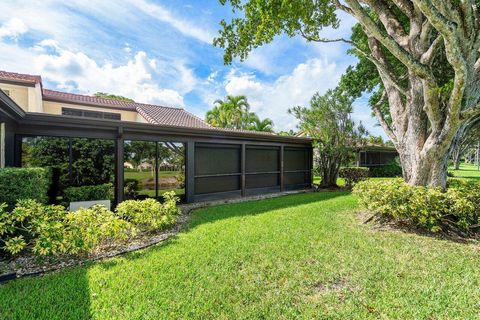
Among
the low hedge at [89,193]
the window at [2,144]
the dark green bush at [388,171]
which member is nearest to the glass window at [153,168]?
the low hedge at [89,193]

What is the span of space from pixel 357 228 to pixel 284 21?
6236 mm

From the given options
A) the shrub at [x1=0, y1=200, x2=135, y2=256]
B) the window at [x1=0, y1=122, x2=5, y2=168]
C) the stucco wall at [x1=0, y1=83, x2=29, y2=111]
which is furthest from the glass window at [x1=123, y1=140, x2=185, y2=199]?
the stucco wall at [x1=0, y1=83, x2=29, y2=111]

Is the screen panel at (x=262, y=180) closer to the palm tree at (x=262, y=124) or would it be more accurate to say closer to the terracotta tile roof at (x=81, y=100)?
the terracotta tile roof at (x=81, y=100)

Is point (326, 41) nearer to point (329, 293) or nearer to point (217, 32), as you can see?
point (217, 32)

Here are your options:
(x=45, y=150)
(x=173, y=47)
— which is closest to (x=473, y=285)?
(x=45, y=150)

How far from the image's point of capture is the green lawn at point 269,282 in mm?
2848

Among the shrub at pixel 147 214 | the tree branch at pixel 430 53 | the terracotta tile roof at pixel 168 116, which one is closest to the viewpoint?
the shrub at pixel 147 214

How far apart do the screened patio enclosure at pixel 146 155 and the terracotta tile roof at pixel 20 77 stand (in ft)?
32.1

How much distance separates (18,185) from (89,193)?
Result: 10.2ft

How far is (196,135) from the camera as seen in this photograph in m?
9.68

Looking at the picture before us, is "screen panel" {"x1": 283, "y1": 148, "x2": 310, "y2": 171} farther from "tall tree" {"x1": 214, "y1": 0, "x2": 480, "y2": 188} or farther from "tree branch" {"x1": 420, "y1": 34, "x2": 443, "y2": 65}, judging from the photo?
"tree branch" {"x1": 420, "y1": 34, "x2": 443, "y2": 65}

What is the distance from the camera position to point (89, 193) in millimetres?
7516

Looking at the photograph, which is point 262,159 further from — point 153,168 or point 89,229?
point 89,229

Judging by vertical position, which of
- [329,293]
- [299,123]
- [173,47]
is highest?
[173,47]
